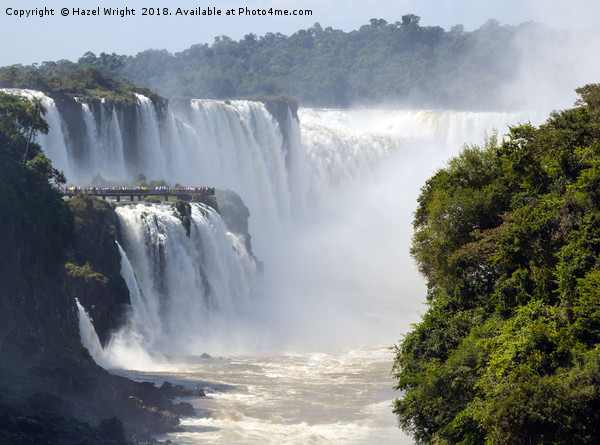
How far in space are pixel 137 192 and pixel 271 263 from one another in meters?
22.3

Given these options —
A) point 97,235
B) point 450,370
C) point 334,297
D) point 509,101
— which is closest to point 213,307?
point 97,235

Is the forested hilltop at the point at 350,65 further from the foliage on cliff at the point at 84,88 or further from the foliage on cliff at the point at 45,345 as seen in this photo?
the foliage on cliff at the point at 45,345

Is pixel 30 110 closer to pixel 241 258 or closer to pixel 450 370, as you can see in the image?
pixel 241 258

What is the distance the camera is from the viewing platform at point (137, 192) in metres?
50.8

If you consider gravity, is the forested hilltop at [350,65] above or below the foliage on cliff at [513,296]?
above

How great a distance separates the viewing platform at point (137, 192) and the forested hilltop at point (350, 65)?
2784 inches

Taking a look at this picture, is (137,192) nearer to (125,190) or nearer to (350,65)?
(125,190)

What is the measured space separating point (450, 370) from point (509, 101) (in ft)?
418

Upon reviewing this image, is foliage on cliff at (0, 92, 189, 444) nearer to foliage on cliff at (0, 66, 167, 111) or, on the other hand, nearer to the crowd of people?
the crowd of people

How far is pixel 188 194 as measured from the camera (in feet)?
193

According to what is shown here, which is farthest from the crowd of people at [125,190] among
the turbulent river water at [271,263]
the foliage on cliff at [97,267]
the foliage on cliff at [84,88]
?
the foliage on cliff at [84,88]

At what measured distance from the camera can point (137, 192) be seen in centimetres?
5403


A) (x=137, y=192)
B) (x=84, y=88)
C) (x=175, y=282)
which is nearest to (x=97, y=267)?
(x=175, y=282)

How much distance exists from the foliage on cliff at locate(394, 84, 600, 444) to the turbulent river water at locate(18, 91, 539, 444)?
3.18m
